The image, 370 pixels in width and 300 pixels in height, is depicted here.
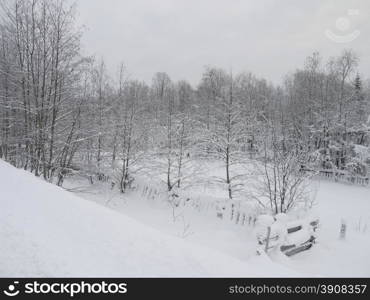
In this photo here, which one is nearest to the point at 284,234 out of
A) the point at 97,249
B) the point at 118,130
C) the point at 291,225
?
the point at 291,225

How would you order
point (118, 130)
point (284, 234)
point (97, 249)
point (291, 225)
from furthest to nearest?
1. point (118, 130)
2. point (291, 225)
3. point (284, 234)
4. point (97, 249)

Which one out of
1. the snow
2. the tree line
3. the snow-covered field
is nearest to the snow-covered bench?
the snow

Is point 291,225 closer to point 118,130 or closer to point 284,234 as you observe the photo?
point 284,234

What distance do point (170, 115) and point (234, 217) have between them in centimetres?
793

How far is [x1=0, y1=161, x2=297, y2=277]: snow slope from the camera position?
271 centimetres

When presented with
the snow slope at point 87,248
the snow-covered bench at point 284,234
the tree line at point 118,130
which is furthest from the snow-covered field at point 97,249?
the tree line at point 118,130

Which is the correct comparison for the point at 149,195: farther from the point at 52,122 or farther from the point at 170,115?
the point at 52,122

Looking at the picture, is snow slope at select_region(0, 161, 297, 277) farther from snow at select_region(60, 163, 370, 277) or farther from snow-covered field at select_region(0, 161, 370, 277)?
snow at select_region(60, 163, 370, 277)

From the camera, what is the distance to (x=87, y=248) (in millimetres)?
3111

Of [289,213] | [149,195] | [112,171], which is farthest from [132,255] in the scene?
[112,171]

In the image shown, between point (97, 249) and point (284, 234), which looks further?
point (284, 234)

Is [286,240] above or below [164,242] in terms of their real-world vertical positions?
below

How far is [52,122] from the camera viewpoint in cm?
1120

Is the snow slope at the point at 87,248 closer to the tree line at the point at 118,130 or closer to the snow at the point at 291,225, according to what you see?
the snow at the point at 291,225
